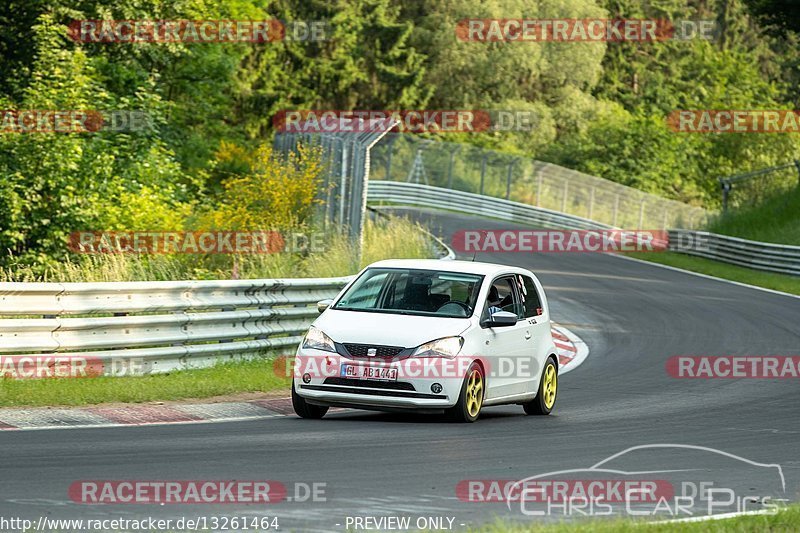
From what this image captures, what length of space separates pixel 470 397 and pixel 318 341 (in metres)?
1.55

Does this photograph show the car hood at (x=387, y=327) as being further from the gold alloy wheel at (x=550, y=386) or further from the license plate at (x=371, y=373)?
the gold alloy wheel at (x=550, y=386)

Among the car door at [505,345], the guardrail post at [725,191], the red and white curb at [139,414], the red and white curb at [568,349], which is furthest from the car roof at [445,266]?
the guardrail post at [725,191]

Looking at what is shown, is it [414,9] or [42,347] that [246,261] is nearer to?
[42,347]

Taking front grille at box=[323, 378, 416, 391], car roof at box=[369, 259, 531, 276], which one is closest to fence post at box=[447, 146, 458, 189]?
car roof at box=[369, 259, 531, 276]

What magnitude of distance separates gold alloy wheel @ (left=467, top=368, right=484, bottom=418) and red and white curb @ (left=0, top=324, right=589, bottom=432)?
181cm

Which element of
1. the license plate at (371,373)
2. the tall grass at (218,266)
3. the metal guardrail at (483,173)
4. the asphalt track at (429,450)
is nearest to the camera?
the asphalt track at (429,450)

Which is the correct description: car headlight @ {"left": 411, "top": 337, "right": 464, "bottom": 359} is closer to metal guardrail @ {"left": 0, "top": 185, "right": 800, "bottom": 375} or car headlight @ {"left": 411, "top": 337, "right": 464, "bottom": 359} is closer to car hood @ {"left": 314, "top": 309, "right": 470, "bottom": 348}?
car hood @ {"left": 314, "top": 309, "right": 470, "bottom": 348}

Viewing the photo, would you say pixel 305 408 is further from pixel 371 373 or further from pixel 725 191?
pixel 725 191

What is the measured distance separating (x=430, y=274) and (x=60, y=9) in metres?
22.6

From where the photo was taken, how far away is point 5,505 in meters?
7.88

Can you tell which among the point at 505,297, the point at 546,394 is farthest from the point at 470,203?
the point at 505,297

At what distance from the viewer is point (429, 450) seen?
432 inches

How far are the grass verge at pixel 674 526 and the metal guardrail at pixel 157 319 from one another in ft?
24.1

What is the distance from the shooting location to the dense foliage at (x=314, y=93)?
27.0 m
